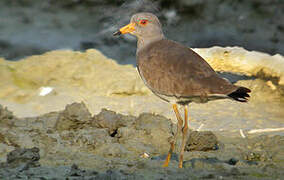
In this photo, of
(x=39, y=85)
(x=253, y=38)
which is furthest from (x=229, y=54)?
(x=39, y=85)

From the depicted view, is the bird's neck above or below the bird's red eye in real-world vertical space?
below

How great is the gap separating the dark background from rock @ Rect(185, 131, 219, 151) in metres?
3.56

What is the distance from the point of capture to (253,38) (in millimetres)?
7922

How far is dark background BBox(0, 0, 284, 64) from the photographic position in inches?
313

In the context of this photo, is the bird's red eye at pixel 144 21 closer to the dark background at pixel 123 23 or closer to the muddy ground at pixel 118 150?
the muddy ground at pixel 118 150

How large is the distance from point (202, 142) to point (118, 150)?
3.00ft

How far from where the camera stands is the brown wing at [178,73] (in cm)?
358

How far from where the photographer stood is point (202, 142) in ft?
15.0

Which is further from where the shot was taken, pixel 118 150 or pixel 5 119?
pixel 5 119

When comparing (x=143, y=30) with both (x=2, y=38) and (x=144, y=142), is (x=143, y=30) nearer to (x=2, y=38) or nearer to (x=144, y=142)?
(x=144, y=142)

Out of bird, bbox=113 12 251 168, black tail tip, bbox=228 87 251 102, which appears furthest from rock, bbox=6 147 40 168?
black tail tip, bbox=228 87 251 102

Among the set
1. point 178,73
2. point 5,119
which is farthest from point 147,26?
point 5,119

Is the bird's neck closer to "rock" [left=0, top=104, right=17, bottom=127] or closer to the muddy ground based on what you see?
the muddy ground

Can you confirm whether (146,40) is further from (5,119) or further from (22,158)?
(5,119)
